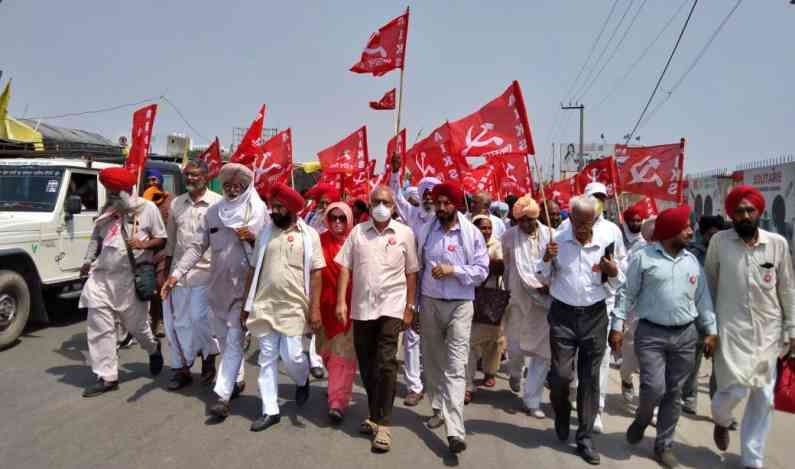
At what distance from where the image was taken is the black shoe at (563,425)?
4.29 meters

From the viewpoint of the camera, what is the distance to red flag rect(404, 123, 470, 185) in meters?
8.64

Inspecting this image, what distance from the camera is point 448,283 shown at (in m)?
4.34

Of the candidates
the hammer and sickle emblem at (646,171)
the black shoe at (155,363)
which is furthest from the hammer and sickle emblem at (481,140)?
the black shoe at (155,363)

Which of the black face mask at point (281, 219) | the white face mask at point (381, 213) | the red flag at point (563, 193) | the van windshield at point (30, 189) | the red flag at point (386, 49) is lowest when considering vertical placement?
the black face mask at point (281, 219)

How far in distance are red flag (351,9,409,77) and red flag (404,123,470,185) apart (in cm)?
145

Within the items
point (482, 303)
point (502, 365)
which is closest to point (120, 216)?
point (482, 303)

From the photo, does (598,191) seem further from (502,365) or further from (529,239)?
(502,365)

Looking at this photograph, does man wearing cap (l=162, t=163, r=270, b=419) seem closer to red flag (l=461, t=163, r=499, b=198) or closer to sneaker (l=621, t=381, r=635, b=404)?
sneaker (l=621, t=381, r=635, b=404)

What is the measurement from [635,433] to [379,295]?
209cm

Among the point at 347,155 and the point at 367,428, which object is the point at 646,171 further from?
the point at 367,428

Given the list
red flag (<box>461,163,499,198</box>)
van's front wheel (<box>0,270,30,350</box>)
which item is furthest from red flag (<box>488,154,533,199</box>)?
van's front wheel (<box>0,270,30,350</box>)

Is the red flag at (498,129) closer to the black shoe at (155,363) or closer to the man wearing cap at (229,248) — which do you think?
the man wearing cap at (229,248)

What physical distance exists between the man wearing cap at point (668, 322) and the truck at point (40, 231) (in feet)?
19.2

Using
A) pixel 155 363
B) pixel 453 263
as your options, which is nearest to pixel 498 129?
pixel 453 263
